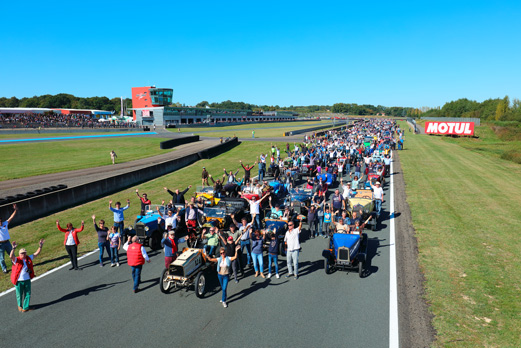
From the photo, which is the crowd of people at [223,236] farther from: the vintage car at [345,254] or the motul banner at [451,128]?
the motul banner at [451,128]

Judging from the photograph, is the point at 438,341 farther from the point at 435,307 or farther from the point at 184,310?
the point at 184,310

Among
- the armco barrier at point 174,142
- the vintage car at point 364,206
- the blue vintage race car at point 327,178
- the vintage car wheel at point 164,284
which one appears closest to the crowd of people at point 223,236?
the vintage car at point 364,206

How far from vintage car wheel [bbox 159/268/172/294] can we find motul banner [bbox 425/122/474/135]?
72832 mm

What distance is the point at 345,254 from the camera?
10.3 metres

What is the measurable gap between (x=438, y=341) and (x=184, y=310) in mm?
5988

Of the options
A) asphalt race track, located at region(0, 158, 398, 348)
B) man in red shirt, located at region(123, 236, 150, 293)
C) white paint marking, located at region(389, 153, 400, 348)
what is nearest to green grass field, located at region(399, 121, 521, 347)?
white paint marking, located at region(389, 153, 400, 348)

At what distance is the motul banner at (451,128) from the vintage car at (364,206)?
6191cm

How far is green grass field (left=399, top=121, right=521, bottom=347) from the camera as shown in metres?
7.61

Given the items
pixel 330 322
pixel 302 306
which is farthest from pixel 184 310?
pixel 330 322

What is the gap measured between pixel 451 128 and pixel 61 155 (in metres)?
71.3

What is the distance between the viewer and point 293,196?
17.0 meters

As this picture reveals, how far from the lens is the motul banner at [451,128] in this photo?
65.8 metres

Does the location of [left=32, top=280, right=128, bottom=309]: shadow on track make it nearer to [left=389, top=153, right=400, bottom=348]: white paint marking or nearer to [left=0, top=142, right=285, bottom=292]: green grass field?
[left=0, top=142, right=285, bottom=292]: green grass field

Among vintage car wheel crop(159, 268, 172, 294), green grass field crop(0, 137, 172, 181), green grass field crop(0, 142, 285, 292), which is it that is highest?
vintage car wheel crop(159, 268, 172, 294)
